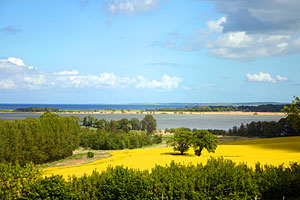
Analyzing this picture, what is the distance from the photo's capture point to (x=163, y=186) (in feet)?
44.7

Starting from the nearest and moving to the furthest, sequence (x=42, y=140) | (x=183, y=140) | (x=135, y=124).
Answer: (x=183, y=140) < (x=42, y=140) < (x=135, y=124)

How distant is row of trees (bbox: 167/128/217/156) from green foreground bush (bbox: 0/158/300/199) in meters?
26.6

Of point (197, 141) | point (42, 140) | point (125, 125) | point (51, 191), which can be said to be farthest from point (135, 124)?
point (51, 191)

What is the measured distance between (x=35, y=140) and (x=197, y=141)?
27.6 meters

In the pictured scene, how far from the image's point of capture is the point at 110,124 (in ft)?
336

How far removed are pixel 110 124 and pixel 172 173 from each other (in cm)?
8868

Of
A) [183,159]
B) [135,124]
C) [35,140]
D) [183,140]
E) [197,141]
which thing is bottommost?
[135,124]

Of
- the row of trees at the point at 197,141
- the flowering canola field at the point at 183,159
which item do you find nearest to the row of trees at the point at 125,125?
the flowering canola field at the point at 183,159

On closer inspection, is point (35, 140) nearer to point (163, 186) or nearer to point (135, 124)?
point (163, 186)

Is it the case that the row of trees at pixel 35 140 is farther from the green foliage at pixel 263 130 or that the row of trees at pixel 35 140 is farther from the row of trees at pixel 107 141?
the green foliage at pixel 263 130

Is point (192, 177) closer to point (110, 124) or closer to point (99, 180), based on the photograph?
point (99, 180)

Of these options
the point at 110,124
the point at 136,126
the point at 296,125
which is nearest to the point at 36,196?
the point at 296,125

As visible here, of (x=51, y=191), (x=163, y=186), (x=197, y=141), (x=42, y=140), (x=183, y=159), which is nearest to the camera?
(x=51, y=191)

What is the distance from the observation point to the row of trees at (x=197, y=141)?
41.0m
